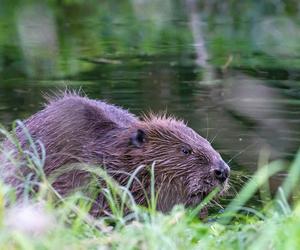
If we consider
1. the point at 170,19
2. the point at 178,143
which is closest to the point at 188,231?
the point at 178,143

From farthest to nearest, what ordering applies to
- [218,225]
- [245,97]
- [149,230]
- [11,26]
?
[11,26] < [245,97] < [218,225] < [149,230]

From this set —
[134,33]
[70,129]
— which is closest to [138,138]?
[70,129]

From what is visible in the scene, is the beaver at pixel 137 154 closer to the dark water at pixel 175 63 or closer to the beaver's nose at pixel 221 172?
the beaver's nose at pixel 221 172

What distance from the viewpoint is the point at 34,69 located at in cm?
998

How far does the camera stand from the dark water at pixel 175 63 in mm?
7312

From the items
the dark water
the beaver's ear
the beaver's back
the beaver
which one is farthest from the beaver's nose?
the dark water

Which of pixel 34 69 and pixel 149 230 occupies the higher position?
pixel 149 230

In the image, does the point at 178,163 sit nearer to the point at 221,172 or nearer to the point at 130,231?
the point at 221,172

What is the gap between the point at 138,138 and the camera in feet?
15.4

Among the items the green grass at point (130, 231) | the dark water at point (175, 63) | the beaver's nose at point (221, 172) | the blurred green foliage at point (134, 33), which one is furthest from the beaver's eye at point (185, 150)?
the blurred green foliage at point (134, 33)

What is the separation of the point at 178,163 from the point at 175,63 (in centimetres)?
588

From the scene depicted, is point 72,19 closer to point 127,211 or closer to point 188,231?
point 127,211

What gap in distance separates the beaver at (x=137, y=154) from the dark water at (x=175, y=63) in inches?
52.9

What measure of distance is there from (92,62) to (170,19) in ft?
16.6
